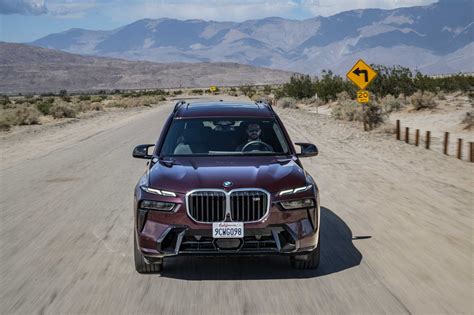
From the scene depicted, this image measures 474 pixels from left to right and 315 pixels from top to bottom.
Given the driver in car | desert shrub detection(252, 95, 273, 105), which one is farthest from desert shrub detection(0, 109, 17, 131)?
the driver in car

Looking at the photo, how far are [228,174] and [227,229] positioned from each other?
1.90ft

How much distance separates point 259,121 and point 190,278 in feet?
7.37

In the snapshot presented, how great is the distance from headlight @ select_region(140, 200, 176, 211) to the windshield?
3.95 feet

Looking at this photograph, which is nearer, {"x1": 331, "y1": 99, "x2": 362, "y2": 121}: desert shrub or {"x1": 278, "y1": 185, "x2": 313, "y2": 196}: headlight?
{"x1": 278, "y1": 185, "x2": 313, "y2": 196}: headlight

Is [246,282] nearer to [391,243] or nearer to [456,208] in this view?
[391,243]

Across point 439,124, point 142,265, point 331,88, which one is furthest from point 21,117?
point 142,265

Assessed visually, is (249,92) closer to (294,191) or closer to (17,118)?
(17,118)

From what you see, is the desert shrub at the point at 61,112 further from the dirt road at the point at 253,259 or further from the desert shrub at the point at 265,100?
the dirt road at the point at 253,259

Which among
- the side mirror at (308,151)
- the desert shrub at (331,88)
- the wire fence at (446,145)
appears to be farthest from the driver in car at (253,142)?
the desert shrub at (331,88)

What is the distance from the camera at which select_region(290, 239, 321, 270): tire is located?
6250mm

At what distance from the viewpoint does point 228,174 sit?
6137 millimetres

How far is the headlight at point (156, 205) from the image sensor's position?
5.89m

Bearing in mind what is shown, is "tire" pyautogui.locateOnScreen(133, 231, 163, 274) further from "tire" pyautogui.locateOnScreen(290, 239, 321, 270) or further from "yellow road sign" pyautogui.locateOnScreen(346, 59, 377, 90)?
"yellow road sign" pyautogui.locateOnScreen(346, 59, 377, 90)

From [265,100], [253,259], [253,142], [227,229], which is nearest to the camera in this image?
[227,229]
